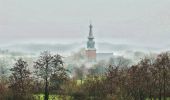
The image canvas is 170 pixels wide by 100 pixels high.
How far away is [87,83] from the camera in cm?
9831

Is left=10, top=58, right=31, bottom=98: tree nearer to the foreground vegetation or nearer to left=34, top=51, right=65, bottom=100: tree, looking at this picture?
the foreground vegetation

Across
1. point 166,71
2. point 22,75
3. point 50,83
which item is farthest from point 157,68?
point 22,75

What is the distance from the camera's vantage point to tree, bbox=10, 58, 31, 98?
265ft

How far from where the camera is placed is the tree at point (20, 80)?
80625mm

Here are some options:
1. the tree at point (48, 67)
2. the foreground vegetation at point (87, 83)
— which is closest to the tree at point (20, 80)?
the foreground vegetation at point (87, 83)

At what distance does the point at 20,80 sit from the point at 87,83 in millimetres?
21680

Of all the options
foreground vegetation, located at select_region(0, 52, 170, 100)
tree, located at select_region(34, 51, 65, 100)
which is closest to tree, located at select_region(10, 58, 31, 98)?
foreground vegetation, located at select_region(0, 52, 170, 100)

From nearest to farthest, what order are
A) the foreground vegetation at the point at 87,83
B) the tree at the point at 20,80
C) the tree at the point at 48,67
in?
the tree at the point at 20,80
the foreground vegetation at the point at 87,83
the tree at the point at 48,67

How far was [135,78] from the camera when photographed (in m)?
86.5

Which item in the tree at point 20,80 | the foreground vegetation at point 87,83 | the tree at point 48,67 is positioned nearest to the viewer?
the tree at point 20,80

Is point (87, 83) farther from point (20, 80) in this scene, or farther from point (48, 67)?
point (20, 80)

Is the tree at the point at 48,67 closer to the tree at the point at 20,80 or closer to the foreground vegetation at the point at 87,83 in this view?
the foreground vegetation at the point at 87,83

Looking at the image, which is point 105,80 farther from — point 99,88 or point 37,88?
point 37,88

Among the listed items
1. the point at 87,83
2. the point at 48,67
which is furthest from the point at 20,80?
the point at 87,83
